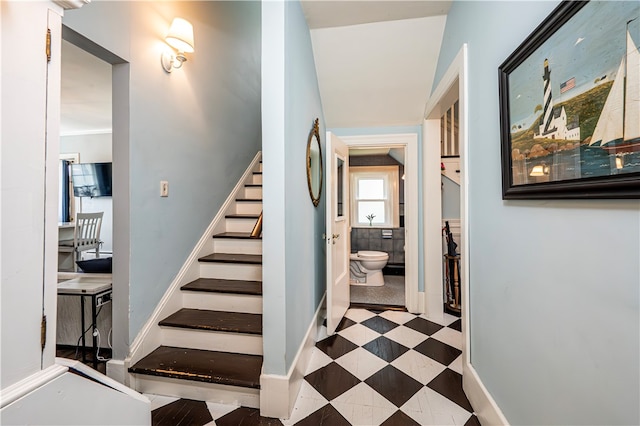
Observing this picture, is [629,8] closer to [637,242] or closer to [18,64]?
[637,242]

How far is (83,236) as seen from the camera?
395 cm

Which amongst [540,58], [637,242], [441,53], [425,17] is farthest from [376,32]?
[637,242]

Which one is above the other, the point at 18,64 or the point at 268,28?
the point at 268,28

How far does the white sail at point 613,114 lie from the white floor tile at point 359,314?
7.85 ft

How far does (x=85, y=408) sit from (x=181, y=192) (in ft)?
5.83

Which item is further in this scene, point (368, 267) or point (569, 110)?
point (368, 267)

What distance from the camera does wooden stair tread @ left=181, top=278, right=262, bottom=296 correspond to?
202 cm

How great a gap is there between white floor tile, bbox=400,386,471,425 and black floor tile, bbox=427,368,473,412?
0.04 metres

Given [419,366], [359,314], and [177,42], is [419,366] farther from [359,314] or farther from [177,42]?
[177,42]

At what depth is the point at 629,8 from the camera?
67 cm

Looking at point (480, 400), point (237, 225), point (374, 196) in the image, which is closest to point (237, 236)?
point (237, 225)

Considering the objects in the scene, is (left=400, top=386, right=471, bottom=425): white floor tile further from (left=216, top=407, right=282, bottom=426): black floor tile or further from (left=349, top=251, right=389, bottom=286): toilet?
(left=349, top=251, right=389, bottom=286): toilet

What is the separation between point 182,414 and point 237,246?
1316 mm

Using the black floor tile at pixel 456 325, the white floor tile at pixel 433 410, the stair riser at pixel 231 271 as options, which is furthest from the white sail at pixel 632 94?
the black floor tile at pixel 456 325
